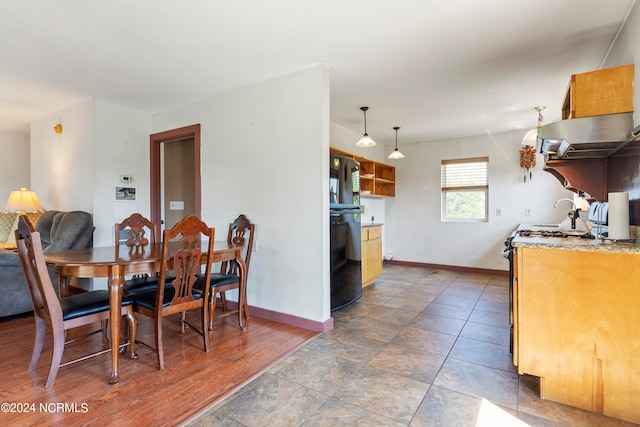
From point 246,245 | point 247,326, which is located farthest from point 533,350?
point 246,245

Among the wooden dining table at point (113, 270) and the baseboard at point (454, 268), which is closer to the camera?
the wooden dining table at point (113, 270)

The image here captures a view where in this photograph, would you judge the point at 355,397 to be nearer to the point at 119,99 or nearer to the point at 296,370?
the point at 296,370

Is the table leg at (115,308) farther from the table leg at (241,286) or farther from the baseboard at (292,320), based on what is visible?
the baseboard at (292,320)

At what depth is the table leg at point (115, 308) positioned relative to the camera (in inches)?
77.2

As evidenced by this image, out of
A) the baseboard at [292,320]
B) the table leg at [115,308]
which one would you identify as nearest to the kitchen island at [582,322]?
the baseboard at [292,320]

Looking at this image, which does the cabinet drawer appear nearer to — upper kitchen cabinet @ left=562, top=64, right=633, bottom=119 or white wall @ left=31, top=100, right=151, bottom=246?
upper kitchen cabinet @ left=562, top=64, right=633, bottom=119

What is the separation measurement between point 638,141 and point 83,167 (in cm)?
520

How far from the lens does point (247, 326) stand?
2957 millimetres

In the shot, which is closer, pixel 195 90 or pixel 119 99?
pixel 195 90

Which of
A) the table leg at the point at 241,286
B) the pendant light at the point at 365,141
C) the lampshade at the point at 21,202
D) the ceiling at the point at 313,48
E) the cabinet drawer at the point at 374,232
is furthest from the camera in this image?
the cabinet drawer at the point at 374,232

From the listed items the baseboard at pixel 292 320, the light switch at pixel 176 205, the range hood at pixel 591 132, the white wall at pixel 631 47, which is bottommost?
the baseboard at pixel 292 320

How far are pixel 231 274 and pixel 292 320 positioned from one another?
72cm

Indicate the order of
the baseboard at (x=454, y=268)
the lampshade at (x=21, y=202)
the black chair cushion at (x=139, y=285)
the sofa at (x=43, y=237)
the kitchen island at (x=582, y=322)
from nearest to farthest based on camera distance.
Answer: the kitchen island at (x=582, y=322)
the black chair cushion at (x=139, y=285)
the sofa at (x=43, y=237)
the lampshade at (x=21, y=202)
the baseboard at (x=454, y=268)

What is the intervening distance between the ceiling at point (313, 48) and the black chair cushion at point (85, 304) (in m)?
1.87
